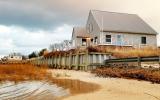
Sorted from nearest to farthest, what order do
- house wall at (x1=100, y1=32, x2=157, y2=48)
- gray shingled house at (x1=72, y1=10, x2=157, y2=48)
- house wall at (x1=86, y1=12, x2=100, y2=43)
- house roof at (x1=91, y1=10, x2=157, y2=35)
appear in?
house wall at (x1=100, y1=32, x2=157, y2=48) → gray shingled house at (x1=72, y1=10, x2=157, y2=48) → house roof at (x1=91, y1=10, x2=157, y2=35) → house wall at (x1=86, y1=12, x2=100, y2=43)

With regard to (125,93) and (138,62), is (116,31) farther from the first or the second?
(125,93)

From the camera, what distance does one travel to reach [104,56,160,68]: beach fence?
19688 mm

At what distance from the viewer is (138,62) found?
2141 cm

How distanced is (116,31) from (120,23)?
2723 millimetres

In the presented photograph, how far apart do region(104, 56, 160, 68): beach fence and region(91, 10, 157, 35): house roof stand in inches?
673

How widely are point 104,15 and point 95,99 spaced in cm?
3841

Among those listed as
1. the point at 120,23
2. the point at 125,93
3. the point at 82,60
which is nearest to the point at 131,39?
the point at 120,23

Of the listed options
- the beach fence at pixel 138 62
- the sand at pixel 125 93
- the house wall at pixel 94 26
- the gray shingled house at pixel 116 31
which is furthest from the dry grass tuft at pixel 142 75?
the house wall at pixel 94 26

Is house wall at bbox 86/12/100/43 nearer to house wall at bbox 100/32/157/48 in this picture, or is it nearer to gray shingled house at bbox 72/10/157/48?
gray shingled house at bbox 72/10/157/48

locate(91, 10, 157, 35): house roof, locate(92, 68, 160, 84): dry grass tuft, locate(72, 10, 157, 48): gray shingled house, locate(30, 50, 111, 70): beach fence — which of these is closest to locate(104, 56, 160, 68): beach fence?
locate(30, 50, 111, 70): beach fence

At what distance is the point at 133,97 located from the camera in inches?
390

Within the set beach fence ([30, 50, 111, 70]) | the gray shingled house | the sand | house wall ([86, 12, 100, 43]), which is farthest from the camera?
house wall ([86, 12, 100, 43])

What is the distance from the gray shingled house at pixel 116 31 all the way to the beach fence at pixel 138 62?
16.2 metres

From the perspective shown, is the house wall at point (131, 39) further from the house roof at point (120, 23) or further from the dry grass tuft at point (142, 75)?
the dry grass tuft at point (142, 75)
